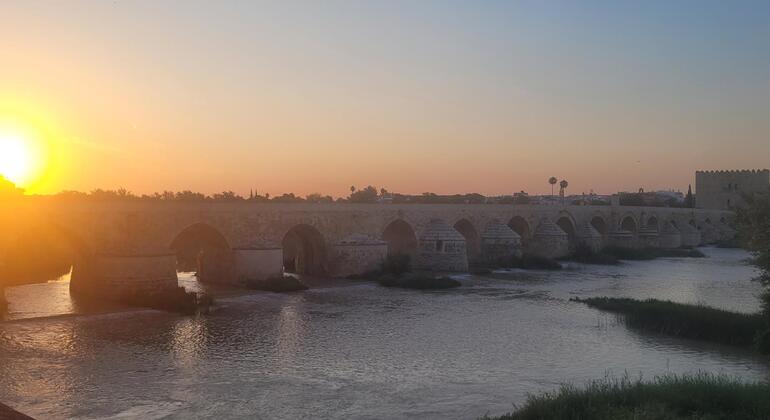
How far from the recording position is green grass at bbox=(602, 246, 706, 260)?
127ft

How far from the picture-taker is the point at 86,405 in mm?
9062

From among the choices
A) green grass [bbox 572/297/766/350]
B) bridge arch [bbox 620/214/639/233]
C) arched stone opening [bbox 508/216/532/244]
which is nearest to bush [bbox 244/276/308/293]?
green grass [bbox 572/297/766/350]

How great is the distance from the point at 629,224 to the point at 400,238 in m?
27.8

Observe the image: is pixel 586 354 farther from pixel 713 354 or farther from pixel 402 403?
pixel 402 403

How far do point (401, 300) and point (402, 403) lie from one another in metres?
10.9

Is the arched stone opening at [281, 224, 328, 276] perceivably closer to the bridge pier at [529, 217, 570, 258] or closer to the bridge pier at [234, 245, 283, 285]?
the bridge pier at [234, 245, 283, 285]

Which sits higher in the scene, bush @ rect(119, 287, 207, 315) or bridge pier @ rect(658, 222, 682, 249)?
bridge pier @ rect(658, 222, 682, 249)

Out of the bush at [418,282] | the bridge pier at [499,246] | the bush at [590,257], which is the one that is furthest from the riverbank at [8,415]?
the bush at [590,257]

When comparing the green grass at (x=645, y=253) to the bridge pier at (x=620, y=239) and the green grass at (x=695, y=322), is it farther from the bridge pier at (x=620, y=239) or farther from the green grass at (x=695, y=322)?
the green grass at (x=695, y=322)

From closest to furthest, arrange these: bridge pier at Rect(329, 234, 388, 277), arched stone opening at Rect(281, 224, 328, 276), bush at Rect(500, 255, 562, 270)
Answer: bridge pier at Rect(329, 234, 388, 277), arched stone opening at Rect(281, 224, 328, 276), bush at Rect(500, 255, 562, 270)

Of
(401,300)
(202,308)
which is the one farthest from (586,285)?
(202,308)

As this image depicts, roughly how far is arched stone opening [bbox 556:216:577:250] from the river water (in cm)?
1833

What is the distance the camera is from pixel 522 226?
3622 centimetres

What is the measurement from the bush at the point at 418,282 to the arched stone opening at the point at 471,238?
8438 mm
